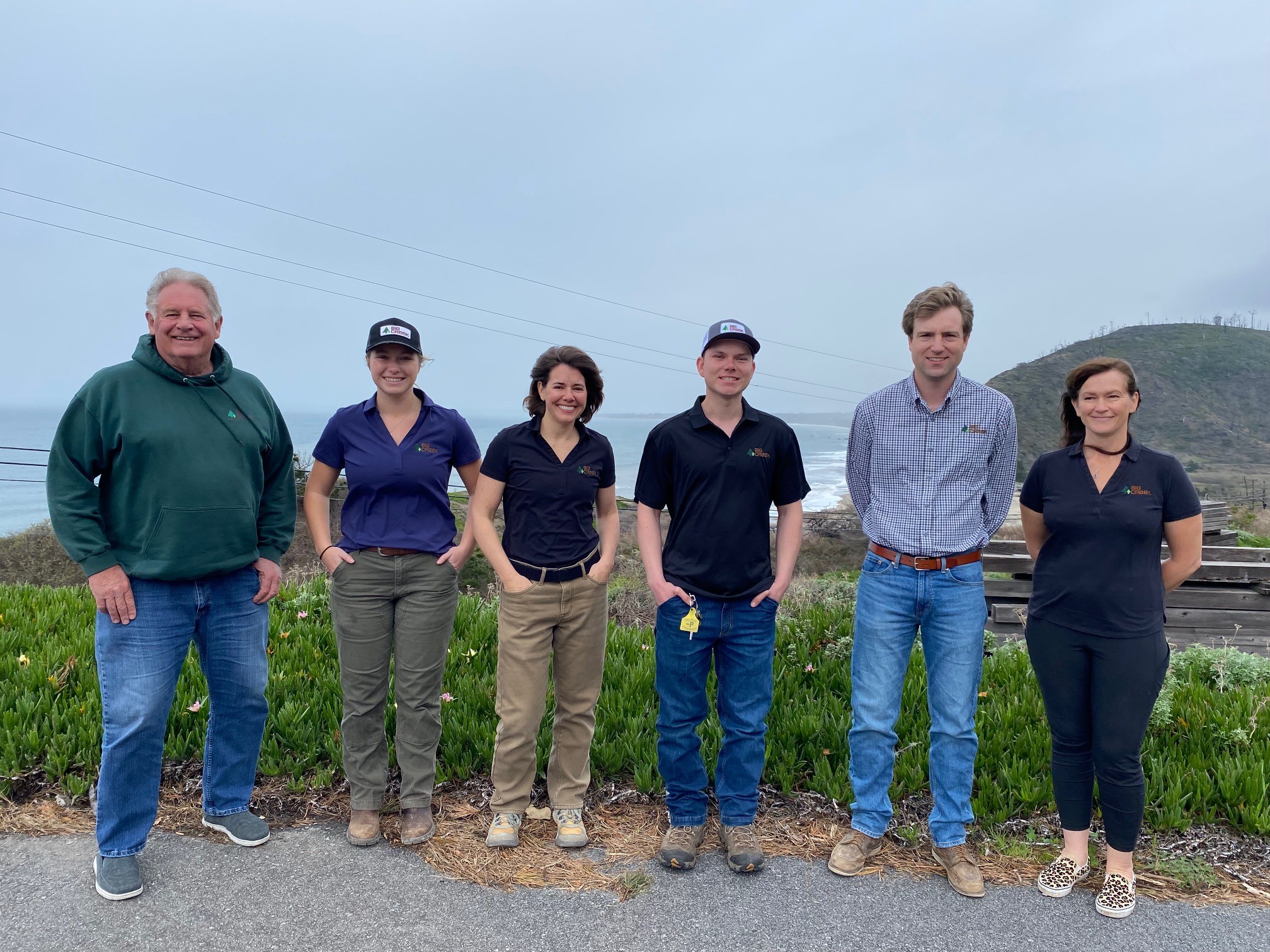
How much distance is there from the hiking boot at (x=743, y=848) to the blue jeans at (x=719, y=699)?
1.4 inches

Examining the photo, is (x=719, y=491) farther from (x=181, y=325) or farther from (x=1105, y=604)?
(x=181, y=325)

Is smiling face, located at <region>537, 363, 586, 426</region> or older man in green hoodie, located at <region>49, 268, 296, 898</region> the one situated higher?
smiling face, located at <region>537, 363, 586, 426</region>

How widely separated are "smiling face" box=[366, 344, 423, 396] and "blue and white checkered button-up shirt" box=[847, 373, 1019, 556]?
7.36 ft

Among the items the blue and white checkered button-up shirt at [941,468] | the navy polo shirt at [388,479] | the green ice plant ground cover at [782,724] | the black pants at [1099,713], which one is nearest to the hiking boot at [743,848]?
the green ice plant ground cover at [782,724]

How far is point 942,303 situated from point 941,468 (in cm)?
74

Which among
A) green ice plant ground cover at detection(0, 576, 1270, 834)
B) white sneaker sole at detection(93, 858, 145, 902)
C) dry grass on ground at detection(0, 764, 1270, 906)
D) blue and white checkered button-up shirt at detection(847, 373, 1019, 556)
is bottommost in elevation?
white sneaker sole at detection(93, 858, 145, 902)

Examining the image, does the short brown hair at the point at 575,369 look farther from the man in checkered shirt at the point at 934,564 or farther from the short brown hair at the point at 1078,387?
the short brown hair at the point at 1078,387

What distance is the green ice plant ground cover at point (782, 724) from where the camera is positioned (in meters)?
4.06

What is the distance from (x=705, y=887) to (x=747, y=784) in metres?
0.48

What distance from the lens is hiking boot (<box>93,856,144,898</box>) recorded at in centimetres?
328

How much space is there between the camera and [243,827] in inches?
147

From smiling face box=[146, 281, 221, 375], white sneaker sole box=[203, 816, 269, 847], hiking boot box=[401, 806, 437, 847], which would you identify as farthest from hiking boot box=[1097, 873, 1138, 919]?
smiling face box=[146, 281, 221, 375]

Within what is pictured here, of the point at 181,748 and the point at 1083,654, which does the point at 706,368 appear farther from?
the point at 181,748

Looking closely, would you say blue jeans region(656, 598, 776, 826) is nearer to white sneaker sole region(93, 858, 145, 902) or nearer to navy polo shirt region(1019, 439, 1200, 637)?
navy polo shirt region(1019, 439, 1200, 637)
